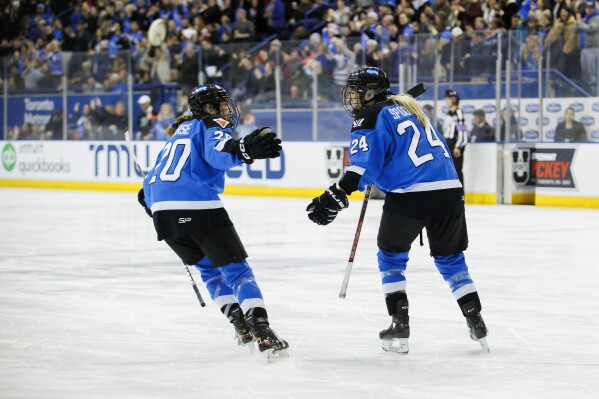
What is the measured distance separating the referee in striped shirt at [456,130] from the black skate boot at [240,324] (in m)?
9.76

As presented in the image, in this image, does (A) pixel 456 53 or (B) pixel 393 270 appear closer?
(B) pixel 393 270

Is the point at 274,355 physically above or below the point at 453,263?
below

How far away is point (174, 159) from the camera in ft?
16.1

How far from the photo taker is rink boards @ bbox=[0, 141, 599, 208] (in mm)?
14273

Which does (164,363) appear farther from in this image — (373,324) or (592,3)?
(592,3)

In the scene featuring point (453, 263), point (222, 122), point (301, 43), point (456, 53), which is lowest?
point (453, 263)

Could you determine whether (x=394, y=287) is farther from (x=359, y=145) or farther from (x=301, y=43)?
(x=301, y=43)

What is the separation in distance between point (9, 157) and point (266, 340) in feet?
51.6

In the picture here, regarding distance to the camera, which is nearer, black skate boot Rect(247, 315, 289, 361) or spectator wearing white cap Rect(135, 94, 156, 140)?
black skate boot Rect(247, 315, 289, 361)

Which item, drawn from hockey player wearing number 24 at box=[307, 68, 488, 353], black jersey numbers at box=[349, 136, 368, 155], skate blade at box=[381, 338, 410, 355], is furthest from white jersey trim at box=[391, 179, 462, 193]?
skate blade at box=[381, 338, 410, 355]

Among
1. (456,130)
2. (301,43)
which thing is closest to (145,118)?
(301,43)

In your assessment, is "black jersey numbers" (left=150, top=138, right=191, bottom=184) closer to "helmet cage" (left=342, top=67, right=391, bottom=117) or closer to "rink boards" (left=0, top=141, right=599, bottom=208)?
"helmet cage" (left=342, top=67, right=391, bottom=117)

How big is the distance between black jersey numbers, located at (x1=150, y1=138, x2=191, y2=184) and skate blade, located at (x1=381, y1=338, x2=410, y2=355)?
1.16 meters

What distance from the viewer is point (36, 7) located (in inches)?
918
